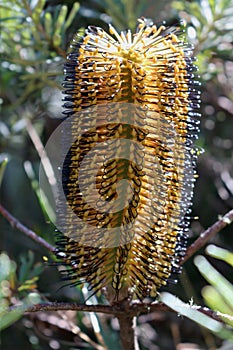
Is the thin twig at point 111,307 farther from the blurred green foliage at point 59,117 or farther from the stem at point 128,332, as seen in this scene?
the blurred green foliage at point 59,117

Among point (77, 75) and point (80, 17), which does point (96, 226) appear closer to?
point (77, 75)

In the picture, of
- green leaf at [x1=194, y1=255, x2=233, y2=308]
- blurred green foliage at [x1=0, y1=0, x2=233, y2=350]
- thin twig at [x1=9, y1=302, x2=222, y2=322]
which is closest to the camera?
green leaf at [x1=194, y1=255, x2=233, y2=308]

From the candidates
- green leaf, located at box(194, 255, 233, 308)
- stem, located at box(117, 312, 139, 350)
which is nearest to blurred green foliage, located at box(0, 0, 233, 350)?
stem, located at box(117, 312, 139, 350)

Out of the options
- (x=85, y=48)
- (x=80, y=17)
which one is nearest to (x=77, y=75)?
(x=85, y=48)

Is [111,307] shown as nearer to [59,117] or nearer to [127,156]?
[127,156]

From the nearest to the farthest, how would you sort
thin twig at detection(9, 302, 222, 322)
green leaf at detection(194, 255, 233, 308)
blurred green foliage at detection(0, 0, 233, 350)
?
green leaf at detection(194, 255, 233, 308), thin twig at detection(9, 302, 222, 322), blurred green foliage at detection(0, 0, 233, 350)

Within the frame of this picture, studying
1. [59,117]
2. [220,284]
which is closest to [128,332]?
[220,284]

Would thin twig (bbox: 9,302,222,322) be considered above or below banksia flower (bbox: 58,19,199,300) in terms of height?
below

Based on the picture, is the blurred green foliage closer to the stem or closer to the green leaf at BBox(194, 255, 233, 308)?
the stem
